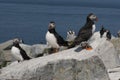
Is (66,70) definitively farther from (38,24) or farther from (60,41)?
(38,24)

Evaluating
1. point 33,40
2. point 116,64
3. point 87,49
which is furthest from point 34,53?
point 33,40

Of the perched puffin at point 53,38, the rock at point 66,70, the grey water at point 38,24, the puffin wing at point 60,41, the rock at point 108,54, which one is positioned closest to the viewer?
the rock at point 66,70

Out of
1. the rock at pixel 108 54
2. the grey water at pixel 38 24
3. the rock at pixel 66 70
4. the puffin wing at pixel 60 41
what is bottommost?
the grey water at pixel 38 24

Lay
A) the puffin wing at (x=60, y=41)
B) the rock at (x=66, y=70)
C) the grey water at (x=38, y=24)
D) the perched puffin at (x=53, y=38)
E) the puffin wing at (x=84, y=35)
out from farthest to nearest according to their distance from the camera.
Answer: the grey water at (x=38, y=24)
the puffin wing at (x=60, y=41)
the perched puffin at (x=53, y=38)
the puffin wing at (x=84, y=35)
the rock at (x=66, y=70)

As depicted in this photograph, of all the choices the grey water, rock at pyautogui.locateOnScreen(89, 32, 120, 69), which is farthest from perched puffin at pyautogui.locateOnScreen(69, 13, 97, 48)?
the grey water

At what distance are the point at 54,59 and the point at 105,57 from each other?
4458 mm

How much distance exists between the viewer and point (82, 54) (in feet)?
44.8

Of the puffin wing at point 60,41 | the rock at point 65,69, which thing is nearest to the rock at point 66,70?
the rock at point 65,69

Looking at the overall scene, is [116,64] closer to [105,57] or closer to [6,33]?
[105,57]

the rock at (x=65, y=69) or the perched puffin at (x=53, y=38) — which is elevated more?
the rock at (x=65, y=69)

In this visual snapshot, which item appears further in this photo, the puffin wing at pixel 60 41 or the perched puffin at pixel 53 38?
the puffin wing at pixel 60 41

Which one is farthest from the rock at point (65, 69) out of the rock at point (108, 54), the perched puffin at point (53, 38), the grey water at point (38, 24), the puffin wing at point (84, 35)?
the grey water at point (38, 24)

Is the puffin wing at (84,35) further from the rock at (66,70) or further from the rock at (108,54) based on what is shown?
the rock at (66,70)

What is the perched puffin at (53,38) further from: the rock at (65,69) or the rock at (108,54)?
the rock at (65,69)
